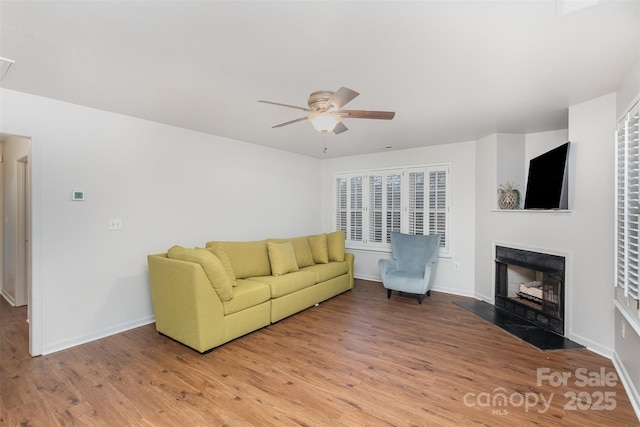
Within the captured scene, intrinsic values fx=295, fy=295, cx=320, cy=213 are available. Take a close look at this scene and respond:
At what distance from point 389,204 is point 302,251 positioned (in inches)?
73.3

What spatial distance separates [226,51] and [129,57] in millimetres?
689

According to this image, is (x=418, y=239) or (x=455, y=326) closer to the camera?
(x=455, y=326)

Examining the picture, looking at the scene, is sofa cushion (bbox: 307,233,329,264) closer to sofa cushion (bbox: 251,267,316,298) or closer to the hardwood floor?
sofa cushion (bbox: 251,267,316,298)

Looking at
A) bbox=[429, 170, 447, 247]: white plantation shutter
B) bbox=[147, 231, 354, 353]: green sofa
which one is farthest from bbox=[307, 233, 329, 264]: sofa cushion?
bbox=[429, 170, 447, 247]: white plantation shutter

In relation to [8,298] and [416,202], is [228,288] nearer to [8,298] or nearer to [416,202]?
[416,202]

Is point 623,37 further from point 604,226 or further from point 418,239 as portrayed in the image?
point 418,239

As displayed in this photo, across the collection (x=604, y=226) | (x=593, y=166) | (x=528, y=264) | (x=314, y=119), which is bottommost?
(x=528, y=264)

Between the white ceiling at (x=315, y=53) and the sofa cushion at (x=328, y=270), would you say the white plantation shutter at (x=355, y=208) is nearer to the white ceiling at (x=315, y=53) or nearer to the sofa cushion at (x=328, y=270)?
the sofa cushion at (x=328, y=270)

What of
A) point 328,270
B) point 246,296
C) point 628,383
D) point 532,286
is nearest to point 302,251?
point 328,270

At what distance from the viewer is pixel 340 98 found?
2072 millimetres

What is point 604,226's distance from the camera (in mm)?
2709

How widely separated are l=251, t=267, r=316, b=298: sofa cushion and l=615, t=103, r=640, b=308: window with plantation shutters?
3.04 metres

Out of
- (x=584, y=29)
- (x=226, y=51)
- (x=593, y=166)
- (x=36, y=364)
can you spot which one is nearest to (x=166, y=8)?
(x=226, y=51)

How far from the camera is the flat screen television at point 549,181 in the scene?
3068mm
